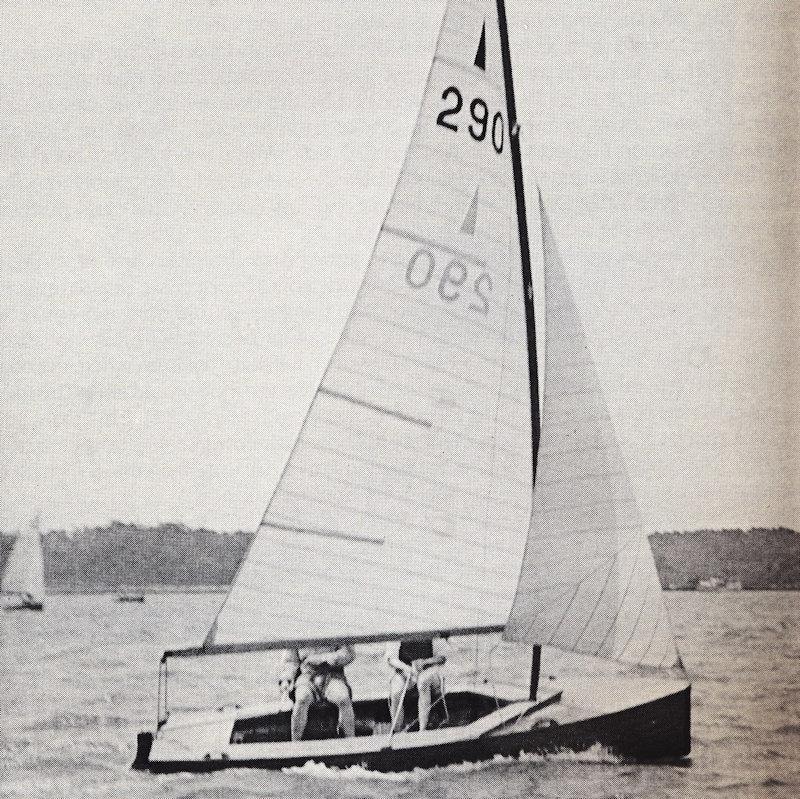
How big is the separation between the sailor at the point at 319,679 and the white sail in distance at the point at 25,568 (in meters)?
0.49

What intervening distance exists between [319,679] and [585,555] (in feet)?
1.80

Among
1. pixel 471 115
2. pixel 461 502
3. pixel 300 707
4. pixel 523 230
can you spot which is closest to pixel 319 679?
pixel 300 707

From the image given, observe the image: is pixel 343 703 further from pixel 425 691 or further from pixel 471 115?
pixel 471 115

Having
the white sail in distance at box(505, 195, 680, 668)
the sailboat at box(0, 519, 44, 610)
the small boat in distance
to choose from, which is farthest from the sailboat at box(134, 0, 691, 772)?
the sailboat at box(0, 519, 44, 610)

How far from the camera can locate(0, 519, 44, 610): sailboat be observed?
1.83m

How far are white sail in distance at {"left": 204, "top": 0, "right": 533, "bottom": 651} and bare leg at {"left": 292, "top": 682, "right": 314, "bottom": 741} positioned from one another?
10 cm

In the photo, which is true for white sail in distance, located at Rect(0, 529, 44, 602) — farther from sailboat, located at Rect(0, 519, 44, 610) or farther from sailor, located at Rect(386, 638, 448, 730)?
sailor, located at Rect(386, 638, 448, 730)

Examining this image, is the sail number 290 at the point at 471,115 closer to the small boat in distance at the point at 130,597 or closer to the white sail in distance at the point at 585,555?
the white sail in distance at the point at 585,555

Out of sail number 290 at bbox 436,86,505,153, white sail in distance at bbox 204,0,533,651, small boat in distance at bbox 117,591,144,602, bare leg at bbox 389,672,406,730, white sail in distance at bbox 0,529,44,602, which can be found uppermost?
sail number 290 at bbox 436,86,505,153

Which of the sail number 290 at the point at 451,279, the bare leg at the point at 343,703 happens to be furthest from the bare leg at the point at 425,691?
the sail number 290 at the point at 451,279

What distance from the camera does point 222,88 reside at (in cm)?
191

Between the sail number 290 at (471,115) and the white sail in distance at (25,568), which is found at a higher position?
the sail number 290 at (471,115)

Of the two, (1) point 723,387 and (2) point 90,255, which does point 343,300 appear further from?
(1) point 723,387

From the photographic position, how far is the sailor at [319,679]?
5.88 ft
